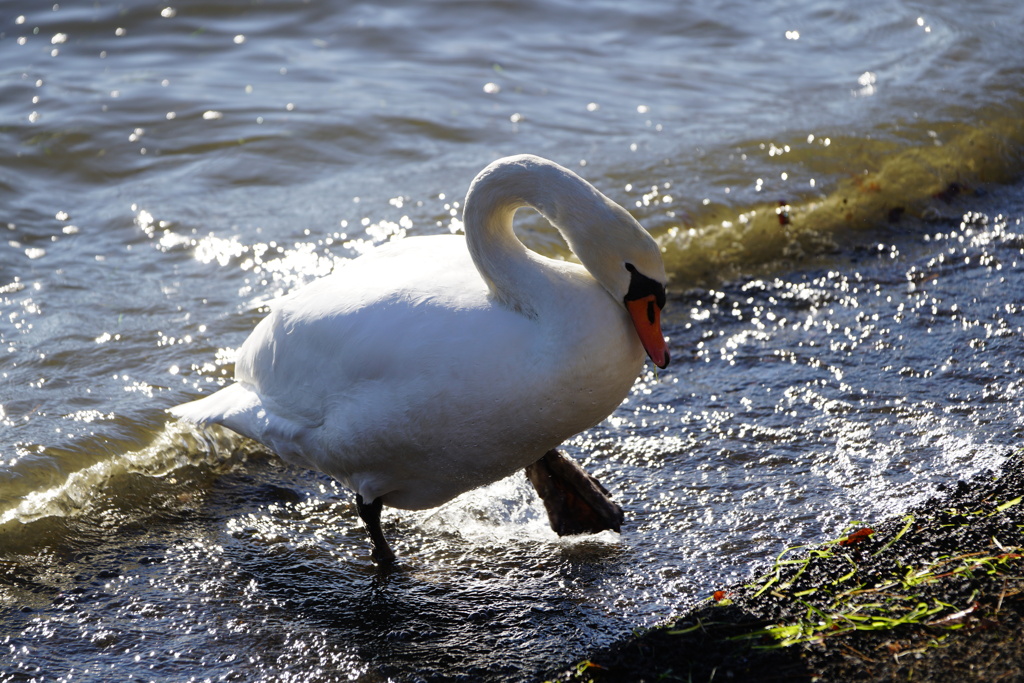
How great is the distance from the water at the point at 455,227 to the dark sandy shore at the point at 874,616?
0.93ft

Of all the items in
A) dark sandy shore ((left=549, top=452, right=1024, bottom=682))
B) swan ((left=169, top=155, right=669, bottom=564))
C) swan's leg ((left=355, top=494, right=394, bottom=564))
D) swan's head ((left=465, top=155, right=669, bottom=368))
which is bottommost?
swan's leg ((left=355, top=494, right=394, bottom=564))

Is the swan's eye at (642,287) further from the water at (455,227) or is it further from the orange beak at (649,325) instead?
the water at (455,227)

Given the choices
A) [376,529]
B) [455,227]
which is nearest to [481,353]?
[376,529]

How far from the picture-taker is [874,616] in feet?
9.73

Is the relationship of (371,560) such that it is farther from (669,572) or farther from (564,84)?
(564,84)

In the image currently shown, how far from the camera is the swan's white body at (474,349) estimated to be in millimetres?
3500

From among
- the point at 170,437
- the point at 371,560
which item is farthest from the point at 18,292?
the point at 371,560

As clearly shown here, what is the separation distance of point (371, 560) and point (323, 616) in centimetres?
40

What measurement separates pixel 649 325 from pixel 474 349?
2.01 feet

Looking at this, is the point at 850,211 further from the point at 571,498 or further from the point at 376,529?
the point at 376,529

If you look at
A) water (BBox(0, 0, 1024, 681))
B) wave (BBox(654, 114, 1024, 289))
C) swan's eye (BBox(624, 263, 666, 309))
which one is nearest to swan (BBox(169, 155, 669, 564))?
swan's eye (BBox(624, 263, 666, 309))

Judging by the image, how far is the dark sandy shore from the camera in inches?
109

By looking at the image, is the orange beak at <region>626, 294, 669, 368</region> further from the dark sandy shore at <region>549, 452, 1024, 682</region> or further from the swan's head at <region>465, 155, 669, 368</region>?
Result: the dark sandy shore at <region>549, 452, 1024, 682</region>

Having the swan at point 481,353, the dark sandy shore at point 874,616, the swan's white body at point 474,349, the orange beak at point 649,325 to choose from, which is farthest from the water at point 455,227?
the orange beak at point 649,325
